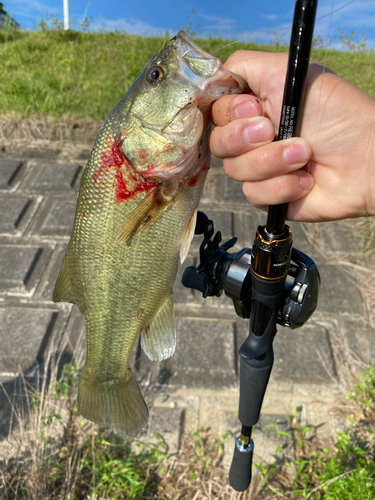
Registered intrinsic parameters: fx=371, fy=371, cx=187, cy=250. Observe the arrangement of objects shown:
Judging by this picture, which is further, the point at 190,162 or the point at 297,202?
the point at 297,202

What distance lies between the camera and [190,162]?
1233 mm

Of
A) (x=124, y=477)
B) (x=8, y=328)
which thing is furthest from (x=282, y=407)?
(x=8, y=328)

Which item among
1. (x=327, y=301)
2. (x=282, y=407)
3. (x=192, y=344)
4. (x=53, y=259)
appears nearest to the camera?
(x=282, y=407)

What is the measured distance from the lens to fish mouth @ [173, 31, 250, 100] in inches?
44.3

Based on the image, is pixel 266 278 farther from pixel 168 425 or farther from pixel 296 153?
pixel 168 425

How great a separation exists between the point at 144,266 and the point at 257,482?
1.41 meters

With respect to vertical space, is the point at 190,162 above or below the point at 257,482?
above

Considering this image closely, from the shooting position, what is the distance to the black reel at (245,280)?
1.21 m

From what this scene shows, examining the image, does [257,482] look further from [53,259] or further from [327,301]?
[53,259]

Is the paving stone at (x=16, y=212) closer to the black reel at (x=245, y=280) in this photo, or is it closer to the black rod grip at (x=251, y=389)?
the black reel at (x=245, y=280)

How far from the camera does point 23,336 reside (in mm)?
2701

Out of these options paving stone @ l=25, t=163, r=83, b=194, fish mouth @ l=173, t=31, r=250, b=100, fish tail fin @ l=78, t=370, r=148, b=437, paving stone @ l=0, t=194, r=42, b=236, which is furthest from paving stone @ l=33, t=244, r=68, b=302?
fish mouth @ l=173, t=31, r=250, b=100

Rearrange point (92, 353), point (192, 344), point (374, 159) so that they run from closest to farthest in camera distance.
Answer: point (374, 159)
point (92, 353)
point (192, 344)

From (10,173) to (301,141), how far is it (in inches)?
166
